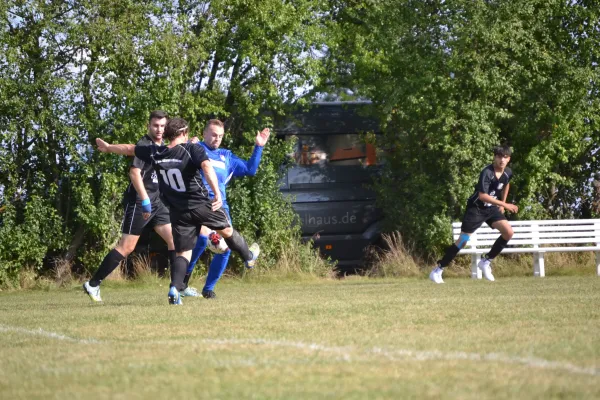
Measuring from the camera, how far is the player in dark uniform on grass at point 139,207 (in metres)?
10.1

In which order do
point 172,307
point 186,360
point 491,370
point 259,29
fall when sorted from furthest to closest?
1. point 259,29
2. point 172,307
3. point 186,360
4. point 491,370

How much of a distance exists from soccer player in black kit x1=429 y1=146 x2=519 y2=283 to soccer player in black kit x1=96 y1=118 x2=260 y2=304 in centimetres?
463

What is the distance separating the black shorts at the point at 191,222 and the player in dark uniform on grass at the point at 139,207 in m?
0.47

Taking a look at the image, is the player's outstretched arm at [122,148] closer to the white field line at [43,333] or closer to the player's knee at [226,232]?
the player's knee at [226,232]

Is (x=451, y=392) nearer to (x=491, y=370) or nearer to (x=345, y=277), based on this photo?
(x=491, y=370)

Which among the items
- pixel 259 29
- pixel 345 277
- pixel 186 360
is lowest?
pixel 345 277

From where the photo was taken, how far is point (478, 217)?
45.6ft

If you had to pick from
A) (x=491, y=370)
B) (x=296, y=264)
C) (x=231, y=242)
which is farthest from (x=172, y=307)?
(x=296, y=264)

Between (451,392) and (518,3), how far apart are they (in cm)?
1528

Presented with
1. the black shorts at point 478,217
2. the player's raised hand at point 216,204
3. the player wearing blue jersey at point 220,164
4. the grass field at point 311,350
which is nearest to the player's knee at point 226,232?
the player wearing blue jersey at point 220,164

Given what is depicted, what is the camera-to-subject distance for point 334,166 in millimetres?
18781

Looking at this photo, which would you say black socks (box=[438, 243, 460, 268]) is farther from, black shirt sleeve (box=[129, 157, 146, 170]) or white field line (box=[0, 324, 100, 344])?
white field line (box=[0, 324, 100, 344])

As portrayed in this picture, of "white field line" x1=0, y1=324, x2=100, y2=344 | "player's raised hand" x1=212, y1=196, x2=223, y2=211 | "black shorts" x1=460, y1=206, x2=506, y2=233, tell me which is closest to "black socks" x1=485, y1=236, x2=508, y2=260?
"black shorts" x1=460, y1=206, x2=506, y2=233

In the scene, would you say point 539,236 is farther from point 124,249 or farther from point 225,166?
point 124,249
